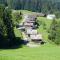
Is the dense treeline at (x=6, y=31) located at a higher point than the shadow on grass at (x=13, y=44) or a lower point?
higher

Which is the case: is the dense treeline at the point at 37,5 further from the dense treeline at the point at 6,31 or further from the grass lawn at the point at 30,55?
the grass lawn at the point at 30,55

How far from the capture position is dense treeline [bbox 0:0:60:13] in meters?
161

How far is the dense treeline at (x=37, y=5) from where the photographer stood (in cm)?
16090

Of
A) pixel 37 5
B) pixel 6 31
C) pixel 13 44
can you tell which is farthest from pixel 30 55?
pixel 37 5

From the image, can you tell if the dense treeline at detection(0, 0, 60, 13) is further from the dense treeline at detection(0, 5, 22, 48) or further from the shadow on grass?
the dense treeline at detection(0, 5, 22, 48)

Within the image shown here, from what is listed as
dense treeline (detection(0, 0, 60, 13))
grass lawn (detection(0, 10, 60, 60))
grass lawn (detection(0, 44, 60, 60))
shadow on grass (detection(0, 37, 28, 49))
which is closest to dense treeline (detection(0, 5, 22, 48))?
shadow on grass (detection(0, 37, 28, 49))

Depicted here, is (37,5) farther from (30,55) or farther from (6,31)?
(30,55)

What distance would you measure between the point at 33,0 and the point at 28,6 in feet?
54.4

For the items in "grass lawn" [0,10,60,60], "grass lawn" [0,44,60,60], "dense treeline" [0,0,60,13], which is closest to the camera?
"grass lawn" [0,44,60,60]

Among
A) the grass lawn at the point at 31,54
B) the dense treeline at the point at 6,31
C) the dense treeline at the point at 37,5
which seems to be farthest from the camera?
the dense treeline at the point at 37,5

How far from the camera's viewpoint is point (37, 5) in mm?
173500

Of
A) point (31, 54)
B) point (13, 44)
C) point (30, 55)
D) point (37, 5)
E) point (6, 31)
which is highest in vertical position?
point (30, 55)

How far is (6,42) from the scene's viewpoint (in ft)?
171

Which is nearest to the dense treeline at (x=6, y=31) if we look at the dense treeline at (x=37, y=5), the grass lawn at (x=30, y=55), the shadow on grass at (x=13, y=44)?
the shadow on grass at (x=13, y=44)
